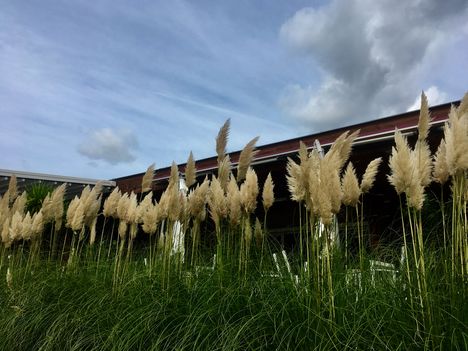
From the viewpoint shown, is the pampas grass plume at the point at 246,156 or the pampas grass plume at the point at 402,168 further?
the pampas grass plume at the point at 246,156

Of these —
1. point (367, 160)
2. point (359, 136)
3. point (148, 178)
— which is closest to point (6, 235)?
point (148, 178)

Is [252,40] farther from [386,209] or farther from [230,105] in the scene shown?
[386,209]

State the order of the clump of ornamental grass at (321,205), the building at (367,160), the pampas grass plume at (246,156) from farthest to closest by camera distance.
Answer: the building at (367,160) < the pampas grass plume at (246,156) < the clump of ornamental grass at (321,205)

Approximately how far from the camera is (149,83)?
300 inches

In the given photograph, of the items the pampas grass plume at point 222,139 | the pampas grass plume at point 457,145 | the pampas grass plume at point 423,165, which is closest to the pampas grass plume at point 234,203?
the pampas grass plume at point 222,139

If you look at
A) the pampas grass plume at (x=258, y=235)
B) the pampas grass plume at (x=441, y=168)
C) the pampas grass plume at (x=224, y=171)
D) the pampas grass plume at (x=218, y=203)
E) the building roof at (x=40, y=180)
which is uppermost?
the building roof at (x=40, y=180)

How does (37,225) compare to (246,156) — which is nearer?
(246,156)

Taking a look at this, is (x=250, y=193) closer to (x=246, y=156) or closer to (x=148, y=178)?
(x=246, y=156)

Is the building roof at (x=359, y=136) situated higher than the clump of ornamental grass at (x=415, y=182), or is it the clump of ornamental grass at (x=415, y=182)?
the building roof at (x=359, y=136)

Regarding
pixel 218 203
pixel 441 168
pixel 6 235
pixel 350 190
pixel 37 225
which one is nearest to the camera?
pixel 441 168

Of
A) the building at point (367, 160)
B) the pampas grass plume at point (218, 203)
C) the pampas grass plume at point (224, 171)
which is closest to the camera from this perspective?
the pampas grass plume at point (218, 203)

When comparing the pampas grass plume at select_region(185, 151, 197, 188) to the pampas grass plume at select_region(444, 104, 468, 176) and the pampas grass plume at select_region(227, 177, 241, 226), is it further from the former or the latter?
the pampas grass plume at select_region(444, 104, 468, 176)

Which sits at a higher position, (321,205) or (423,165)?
(423,165)

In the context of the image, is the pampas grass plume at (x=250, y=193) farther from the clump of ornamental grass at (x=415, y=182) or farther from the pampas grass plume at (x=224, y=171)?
the clump of ornamental grass at (x=415, y=182)
